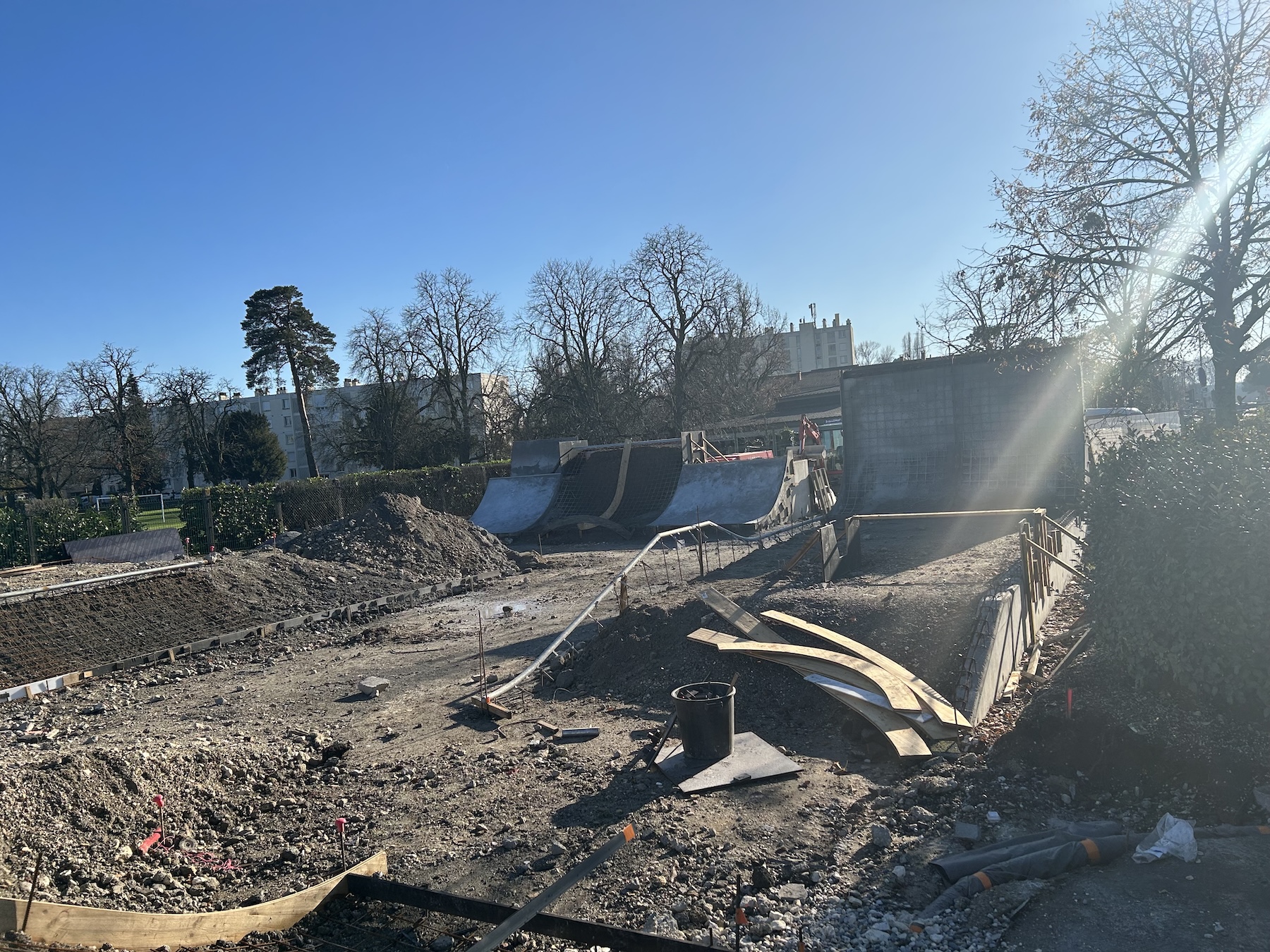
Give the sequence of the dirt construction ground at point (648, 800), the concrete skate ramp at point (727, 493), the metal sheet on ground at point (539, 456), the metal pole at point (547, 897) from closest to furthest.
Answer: the metal pole at point (547, 897), the dirt construction ground at point (648, 800), the concrete skate ramp at point (727, 493), the metal sheet on ground at point (539, 456)

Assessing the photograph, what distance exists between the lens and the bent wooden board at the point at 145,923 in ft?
11.2

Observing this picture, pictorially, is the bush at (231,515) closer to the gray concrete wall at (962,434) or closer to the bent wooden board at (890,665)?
the gray concrete wall at (962,434)

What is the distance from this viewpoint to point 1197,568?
511 centimetres

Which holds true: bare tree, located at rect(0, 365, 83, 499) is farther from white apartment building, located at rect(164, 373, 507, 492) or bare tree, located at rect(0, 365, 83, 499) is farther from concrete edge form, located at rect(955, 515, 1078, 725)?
concrete edge form, located at rect(955, 515, 1078, 725)

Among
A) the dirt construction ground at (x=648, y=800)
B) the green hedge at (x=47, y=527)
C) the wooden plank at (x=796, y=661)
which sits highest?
the green hedge at (x=47, y=527)

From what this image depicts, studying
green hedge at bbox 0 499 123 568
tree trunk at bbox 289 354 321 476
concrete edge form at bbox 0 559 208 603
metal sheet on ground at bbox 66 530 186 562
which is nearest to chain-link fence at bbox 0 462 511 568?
green hedge at bbox 0 499 123 568

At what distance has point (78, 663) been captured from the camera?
9977mm

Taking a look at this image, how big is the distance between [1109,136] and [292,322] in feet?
124

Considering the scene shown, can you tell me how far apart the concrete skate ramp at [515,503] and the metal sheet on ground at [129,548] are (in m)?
7.54

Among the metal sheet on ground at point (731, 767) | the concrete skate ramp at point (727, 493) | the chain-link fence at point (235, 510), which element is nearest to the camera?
the metal sheet on ground at point (731, 767)

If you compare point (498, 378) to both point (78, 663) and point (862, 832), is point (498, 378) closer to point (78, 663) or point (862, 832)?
point (78, 663)

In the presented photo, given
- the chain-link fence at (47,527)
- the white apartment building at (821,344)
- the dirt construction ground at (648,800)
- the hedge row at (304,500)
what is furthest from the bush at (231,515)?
the white apartment building at (821,344)

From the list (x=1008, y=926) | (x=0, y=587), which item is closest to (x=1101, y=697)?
(x=1008, y=926)

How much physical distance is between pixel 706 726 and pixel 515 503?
714 inches
